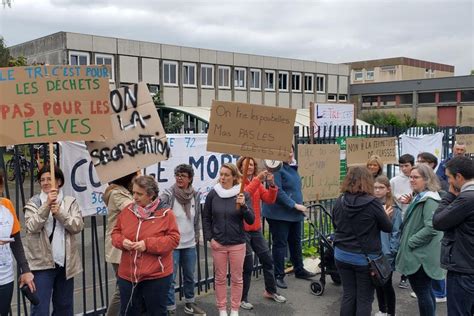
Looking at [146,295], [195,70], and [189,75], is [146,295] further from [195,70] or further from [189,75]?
[195,70]

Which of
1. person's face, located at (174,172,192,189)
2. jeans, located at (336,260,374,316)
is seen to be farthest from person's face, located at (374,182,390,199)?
person's face, located at (174,172,192,189)

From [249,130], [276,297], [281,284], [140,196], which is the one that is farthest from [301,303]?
[140,196]

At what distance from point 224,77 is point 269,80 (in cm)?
576

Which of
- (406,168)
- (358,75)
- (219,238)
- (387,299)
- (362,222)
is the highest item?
(358,75)

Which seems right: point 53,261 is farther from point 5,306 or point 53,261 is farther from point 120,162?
point 120,162

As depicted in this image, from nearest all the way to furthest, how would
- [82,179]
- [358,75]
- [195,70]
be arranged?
[82,179] < [195,70] < [358,75]

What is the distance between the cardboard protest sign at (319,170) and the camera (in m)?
6.57

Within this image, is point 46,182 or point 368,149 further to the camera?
point 368,149

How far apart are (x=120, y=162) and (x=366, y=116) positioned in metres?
48.6

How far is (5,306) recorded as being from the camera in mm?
3500

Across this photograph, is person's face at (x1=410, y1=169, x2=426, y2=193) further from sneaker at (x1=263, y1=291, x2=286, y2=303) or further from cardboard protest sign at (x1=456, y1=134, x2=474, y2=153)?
cardboard protest sign at (x1=456, y1=134, x2=474, y2=153)

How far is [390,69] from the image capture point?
7319 centimetres

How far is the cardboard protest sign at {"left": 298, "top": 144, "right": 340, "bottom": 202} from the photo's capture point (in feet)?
21.6

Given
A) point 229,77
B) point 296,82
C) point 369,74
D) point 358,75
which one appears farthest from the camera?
point 358,75
